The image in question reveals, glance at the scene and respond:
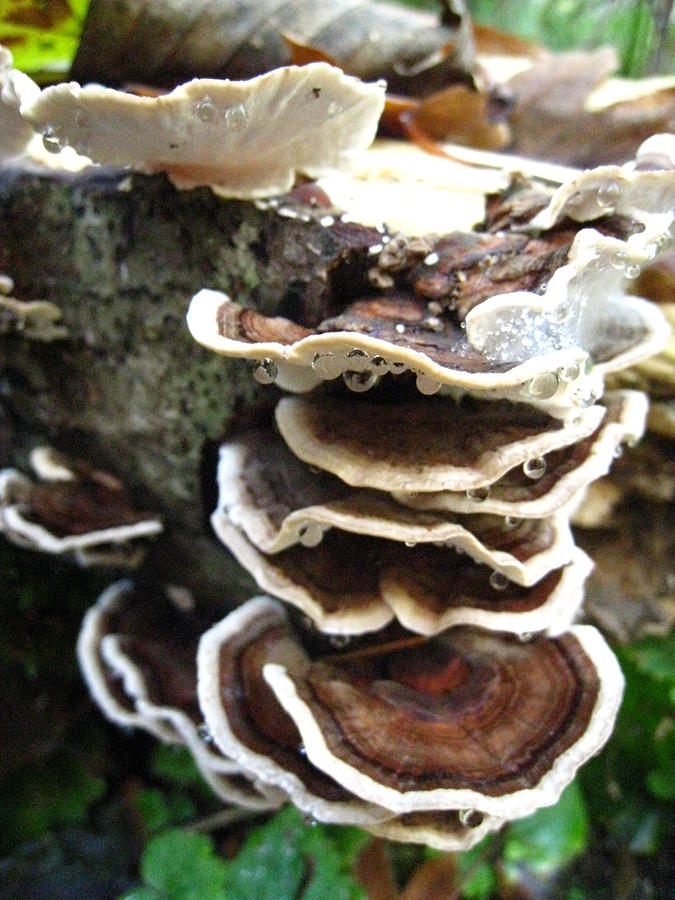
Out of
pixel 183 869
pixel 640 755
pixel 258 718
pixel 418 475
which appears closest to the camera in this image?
pixel 418 475

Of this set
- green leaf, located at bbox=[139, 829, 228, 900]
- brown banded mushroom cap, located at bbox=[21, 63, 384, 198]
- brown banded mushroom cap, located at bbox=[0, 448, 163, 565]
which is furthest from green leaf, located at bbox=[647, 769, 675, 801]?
brown banded mushroom cap, located at bbox=[21, 63, 384, 198]

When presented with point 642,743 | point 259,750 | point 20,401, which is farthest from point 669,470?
point 20,401

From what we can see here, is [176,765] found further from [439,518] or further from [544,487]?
[544,487]

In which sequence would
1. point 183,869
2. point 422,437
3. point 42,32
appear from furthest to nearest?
1. point 42,32
2. point 183,869
3. point 422,437

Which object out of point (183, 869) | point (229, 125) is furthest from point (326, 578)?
point (229, 125)

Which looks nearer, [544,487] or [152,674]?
[544,487]

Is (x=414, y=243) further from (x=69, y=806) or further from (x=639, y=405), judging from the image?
(x=69, y=806)
